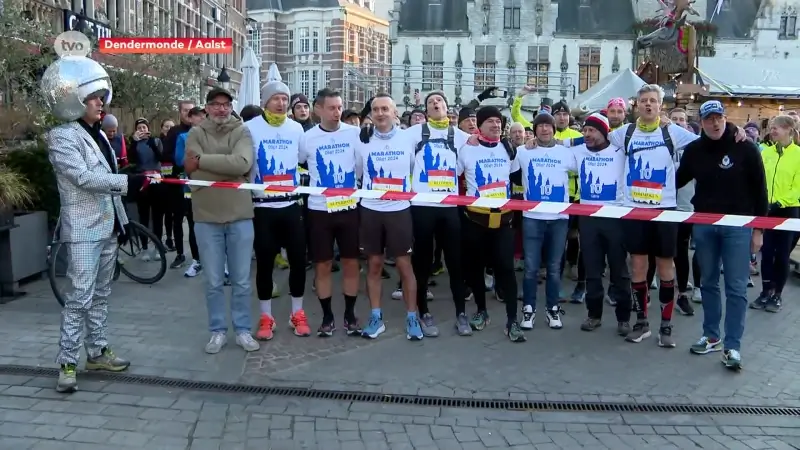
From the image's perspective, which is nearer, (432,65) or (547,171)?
(547,171)

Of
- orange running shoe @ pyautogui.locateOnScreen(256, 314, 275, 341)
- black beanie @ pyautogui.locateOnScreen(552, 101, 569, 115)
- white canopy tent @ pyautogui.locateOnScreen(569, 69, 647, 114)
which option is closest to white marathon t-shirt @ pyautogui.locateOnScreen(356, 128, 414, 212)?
orange running shoe @ pyautogui.locateOnScreen(256, 314, 275, 341)

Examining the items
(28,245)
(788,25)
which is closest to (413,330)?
(28,245)

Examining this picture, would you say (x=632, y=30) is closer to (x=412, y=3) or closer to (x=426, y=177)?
(x=412, y=3)

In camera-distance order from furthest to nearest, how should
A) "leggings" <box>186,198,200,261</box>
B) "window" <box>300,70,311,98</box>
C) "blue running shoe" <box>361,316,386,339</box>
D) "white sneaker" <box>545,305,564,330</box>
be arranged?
"window" <box>300,70,311,98</box>
"leggings" <box>186,198,200,261</box>
"white sneaker" <box>545,305,564,330</box>
"blue running shoe" <box>361,316,386,339</box>

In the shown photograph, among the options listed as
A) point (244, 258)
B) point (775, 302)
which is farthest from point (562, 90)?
point (244, 258)

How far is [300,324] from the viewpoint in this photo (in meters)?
6.07

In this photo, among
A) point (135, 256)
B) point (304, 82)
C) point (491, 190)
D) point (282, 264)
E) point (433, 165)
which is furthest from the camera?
point (304, 82)

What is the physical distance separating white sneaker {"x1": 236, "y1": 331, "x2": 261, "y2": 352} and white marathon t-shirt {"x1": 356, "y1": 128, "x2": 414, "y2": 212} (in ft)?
4.68

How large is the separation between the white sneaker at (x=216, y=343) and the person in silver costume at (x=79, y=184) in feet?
3.30

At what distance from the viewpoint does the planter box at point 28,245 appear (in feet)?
23.1

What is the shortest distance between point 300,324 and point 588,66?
136ft

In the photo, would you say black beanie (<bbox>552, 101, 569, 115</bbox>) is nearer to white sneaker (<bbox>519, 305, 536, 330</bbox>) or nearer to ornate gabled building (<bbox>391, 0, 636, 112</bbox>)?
white sneaker (<bbox>519, 305, 536, 330</bbox>)

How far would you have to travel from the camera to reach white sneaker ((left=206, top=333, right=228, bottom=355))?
5.52 meters

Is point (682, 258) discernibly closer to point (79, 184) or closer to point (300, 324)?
point (300, 324)
